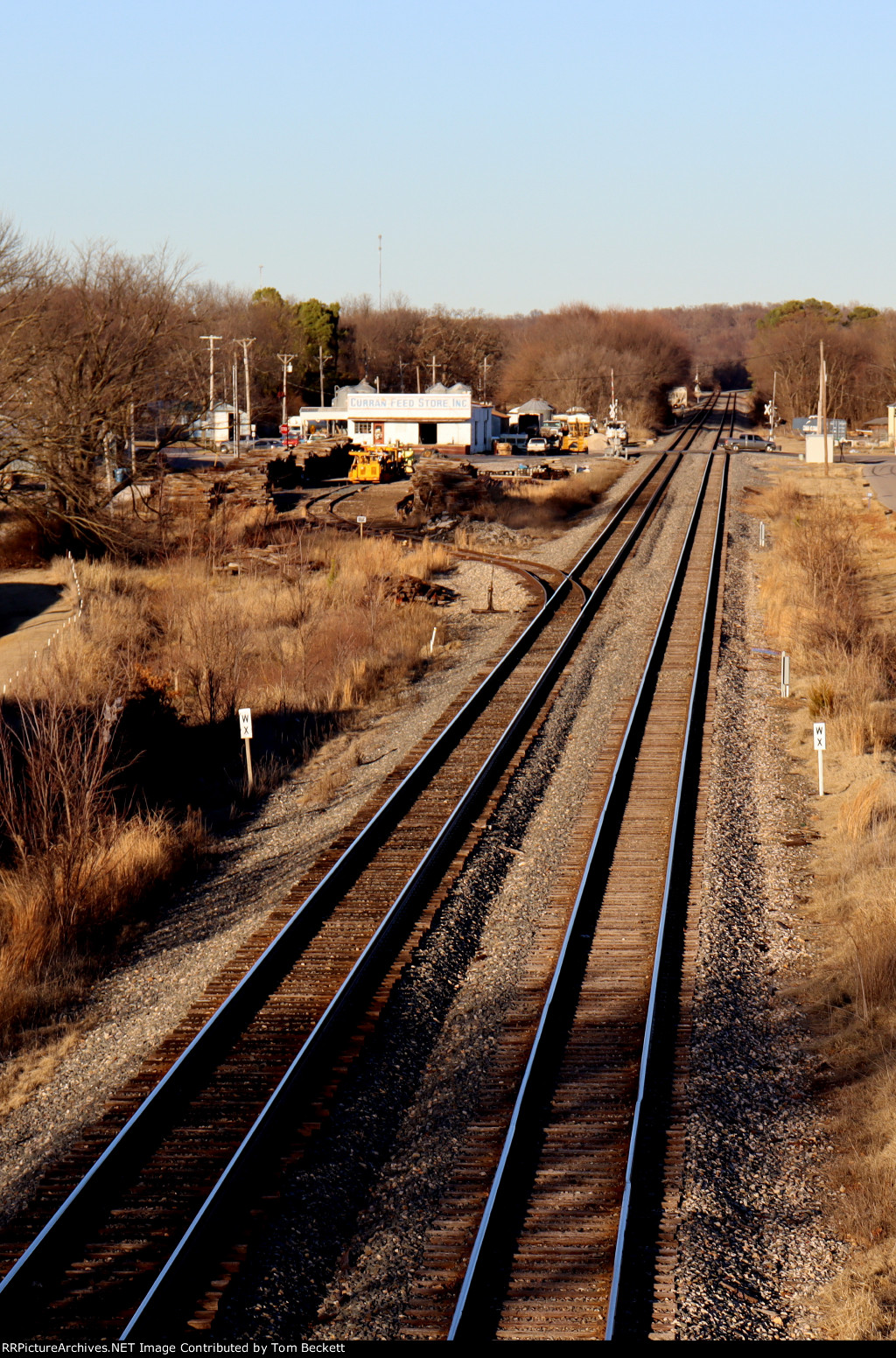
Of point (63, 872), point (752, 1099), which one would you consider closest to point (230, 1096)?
point (752, 1099)

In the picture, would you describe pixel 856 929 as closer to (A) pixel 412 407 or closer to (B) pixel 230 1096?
(B) pixel 230 1096

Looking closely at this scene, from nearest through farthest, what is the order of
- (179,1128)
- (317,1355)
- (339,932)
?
1. (317,1355)
2. (179,1128)
3. (339,932)

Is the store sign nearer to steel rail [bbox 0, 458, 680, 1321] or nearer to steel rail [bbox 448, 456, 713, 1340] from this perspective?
steel rail [bbox 0, 458, 680, 1321]

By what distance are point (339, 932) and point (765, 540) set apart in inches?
1160

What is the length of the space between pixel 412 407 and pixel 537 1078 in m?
68.4

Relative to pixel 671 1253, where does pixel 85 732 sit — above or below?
above

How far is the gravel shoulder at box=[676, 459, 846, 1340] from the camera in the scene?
645 centimetres

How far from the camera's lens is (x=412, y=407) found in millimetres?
73938

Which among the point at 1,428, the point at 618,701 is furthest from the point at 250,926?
the point at 1,428

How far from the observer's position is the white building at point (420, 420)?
73250 mm

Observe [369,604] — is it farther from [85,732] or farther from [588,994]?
[588,994]

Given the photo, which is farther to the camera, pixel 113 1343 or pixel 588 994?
pixel 588 994

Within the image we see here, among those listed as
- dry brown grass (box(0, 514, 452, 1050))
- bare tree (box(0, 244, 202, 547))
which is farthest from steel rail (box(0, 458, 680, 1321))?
bare tree (box(0, 244, 202, 547))

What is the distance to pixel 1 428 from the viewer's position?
33.4 m
